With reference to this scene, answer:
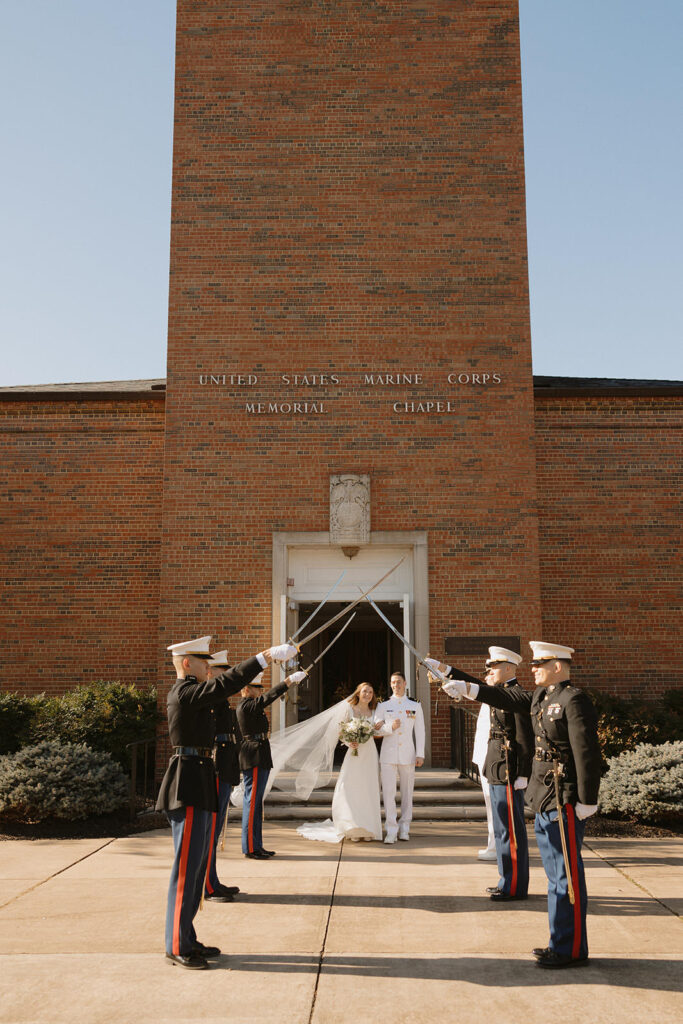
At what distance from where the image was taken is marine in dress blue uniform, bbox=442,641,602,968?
549 cm

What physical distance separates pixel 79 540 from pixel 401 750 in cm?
744

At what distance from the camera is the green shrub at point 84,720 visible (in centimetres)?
1188

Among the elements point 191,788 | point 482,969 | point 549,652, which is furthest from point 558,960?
point 191,788

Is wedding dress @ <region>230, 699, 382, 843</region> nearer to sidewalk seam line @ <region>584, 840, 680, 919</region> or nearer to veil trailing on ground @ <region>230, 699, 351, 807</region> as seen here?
veil trailing on ground @ <region>230, 699, 351, 807</region>

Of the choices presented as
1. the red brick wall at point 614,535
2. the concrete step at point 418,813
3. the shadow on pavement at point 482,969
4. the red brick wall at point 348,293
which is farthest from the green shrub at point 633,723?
the shadow on pavement at point 482,969

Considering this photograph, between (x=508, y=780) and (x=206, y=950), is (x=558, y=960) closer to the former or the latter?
(x=508, y=780)

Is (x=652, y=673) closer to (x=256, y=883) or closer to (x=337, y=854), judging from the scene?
(x=337, y=854)

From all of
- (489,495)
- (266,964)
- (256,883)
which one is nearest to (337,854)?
(256,883)

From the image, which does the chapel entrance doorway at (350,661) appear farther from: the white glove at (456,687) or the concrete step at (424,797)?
the white glove at (456,687)

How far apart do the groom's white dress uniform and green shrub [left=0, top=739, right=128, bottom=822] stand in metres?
3.48

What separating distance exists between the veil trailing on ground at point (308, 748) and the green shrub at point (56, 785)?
5.61 feet

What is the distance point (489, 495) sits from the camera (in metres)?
13.8

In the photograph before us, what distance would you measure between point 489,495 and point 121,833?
737cm

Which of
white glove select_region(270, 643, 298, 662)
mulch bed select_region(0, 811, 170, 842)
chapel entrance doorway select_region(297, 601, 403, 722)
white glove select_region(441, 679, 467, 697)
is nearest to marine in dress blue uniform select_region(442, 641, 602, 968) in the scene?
white glove select_region(441, 679, 467, 697)
